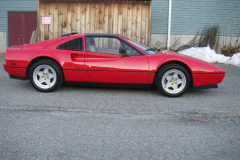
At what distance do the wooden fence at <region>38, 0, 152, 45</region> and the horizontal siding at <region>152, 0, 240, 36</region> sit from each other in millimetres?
2505

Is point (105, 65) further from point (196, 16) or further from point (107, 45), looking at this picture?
point (196, 16)

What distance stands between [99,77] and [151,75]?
40.7 inches

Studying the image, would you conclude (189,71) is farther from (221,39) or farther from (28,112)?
(221,39)

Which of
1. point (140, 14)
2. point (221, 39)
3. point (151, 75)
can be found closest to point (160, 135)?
point (151, 75)

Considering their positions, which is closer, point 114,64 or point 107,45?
point 114,64

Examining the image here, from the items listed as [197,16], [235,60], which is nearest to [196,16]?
[197,16]

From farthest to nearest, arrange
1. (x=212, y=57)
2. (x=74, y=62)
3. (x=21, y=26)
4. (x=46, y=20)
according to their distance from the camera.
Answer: (x=21, y=26) → (x=212, y=57) → (x=46, y=20) → (x=74, y=62)

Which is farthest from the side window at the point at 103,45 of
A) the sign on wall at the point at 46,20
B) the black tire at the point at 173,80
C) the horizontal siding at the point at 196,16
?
the horizontal siding at the point at 196,16

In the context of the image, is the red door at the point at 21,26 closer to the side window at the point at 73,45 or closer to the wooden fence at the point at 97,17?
the wooden fence at the point at 97,17

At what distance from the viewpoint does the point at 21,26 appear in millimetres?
14516

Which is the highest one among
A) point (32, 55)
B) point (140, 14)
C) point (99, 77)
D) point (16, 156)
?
point (140, 14)

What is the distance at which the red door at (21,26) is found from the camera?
14.3m

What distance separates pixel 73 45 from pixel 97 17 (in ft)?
20.3

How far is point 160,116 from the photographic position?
13.4 ft
